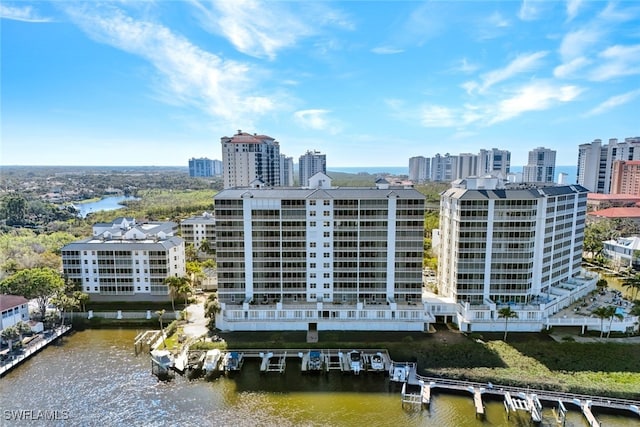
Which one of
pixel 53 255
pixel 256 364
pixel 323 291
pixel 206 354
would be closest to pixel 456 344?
pixel 323 291

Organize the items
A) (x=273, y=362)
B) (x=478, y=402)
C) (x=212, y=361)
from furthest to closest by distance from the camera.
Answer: (x=273, y=362) < (x=212, y=361) < (x=478, y=402)

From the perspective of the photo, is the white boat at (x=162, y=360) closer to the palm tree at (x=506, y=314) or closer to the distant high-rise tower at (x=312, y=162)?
the palm tree at (x=506, y=314)

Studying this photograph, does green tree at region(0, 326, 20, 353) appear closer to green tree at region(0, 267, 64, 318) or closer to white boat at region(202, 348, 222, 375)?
green tree at region(0, 267, 64, 318)

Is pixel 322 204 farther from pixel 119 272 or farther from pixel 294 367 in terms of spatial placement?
pixel 119 272

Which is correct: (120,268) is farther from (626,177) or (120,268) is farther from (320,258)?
(626,177)

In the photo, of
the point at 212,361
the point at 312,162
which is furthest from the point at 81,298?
the point at 312,162

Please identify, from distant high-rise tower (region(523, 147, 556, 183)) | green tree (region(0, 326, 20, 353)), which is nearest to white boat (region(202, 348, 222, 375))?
green tree (region(0, 326, 20, 353))
